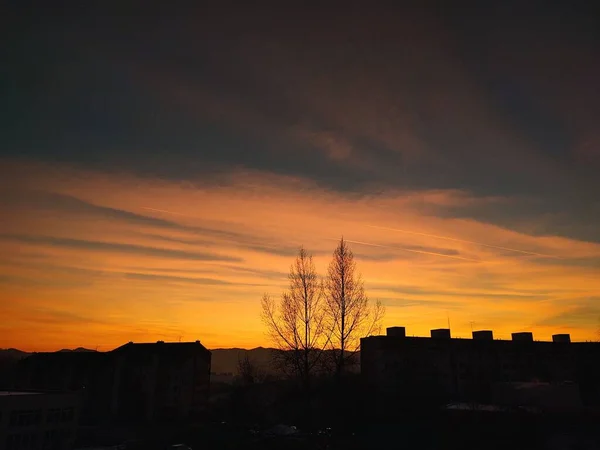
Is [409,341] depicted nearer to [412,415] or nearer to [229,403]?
[412,415]

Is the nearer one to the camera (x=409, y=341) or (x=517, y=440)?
(x=517, y=440)

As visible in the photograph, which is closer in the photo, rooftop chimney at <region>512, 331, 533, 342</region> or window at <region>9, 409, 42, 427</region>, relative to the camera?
window at <region>9, 409, 42, 427</region>

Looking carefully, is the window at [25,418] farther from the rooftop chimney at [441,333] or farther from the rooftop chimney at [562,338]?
the rooftop chimney at [562,338]

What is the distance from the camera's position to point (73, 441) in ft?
141

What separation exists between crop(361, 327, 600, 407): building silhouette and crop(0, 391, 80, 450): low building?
3055 cm

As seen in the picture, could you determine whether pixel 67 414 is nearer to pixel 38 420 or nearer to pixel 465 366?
pixel 38 420

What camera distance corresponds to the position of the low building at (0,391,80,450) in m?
36.0

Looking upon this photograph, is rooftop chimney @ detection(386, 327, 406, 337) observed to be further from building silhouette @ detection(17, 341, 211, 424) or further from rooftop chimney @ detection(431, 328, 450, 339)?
building silhouette @ detection(17, 341, 211, 424)

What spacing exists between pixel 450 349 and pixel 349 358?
2309 centimetres

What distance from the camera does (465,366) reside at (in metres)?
52.8

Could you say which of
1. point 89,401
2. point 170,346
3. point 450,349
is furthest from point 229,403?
point 450,349

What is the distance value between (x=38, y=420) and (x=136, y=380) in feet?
53.0

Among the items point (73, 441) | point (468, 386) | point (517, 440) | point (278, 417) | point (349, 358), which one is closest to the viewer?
point (517, 440)

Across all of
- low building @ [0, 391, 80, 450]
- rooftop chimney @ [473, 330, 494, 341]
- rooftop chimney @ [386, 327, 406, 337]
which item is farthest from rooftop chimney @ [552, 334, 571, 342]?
low building @ [0, 391, 80, 450]
